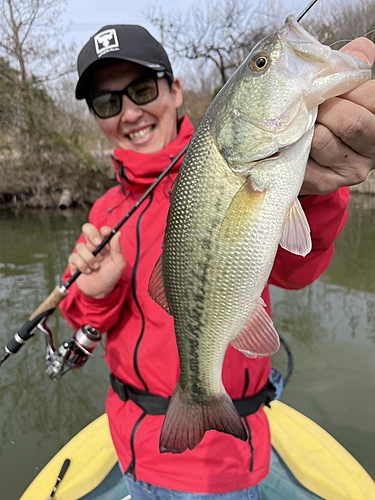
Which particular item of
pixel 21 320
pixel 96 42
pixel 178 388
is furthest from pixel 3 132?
pixel 178 388

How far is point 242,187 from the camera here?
1023mm

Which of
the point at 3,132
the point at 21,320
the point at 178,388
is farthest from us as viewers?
the point at 3,132

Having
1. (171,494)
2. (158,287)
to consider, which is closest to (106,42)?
(158,287)

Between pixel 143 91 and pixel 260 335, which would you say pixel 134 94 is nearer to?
pixel 143 91

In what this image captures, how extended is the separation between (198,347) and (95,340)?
91cm

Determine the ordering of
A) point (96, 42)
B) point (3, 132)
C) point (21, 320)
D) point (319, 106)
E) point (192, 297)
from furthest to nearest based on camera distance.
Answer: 1. point (3, 132)
2. point (21, 320)
3. point (96, 42)
4. point (192, 297)
5. point (319, 106)

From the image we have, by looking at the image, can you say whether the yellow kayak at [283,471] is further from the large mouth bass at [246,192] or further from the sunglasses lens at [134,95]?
the sunglasses lens at [134,95]

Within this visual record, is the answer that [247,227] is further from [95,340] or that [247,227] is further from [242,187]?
[95,340]

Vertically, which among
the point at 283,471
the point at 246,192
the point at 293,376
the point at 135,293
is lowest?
the point at 293,376

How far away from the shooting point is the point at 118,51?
1778 millimetres

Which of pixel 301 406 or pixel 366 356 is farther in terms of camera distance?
pixel 366 356

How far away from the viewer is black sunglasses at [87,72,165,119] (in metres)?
1.89

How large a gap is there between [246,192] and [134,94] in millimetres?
1161

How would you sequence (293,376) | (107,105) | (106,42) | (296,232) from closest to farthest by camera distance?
(296,232)
(106,42)
(107,105)
(293,376)
